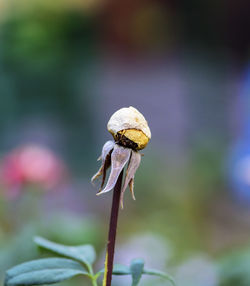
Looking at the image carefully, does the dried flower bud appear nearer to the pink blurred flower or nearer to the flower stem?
the flower stem

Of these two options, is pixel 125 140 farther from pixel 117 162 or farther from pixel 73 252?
pixel 73 252

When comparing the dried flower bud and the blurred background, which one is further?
the blurred background

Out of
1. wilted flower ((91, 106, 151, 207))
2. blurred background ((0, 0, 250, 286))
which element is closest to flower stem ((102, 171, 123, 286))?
wilted flower ((91, 106, 151, 207))

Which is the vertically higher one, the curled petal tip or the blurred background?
the blurred background

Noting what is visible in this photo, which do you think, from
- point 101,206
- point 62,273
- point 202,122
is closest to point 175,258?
point 101,206

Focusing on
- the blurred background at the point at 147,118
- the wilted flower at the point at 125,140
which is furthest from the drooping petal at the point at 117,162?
the blurred background at the point at 147,118

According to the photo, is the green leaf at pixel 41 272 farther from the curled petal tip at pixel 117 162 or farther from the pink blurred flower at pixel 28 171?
the pink blurred flower at pixel 28 171

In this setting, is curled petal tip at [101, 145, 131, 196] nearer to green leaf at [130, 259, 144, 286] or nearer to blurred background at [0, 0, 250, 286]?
green leaf at [130, 259, 144, 286]

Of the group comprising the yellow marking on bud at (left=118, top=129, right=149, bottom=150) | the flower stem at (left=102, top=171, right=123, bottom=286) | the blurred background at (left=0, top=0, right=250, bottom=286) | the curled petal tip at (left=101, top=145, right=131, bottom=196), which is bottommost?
the flower stem at (left=102, top=171, right=123, bottom=286)

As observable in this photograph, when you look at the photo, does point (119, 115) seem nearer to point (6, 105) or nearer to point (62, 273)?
point (62, 273)
